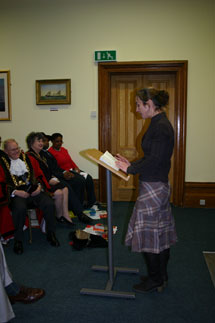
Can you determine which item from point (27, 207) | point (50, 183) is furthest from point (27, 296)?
point (50, 183)

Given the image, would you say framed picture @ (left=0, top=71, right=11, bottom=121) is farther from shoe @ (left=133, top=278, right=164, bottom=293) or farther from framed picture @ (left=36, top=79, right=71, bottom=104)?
shoe @ (left=133, top=278, right=164, bottom=293)

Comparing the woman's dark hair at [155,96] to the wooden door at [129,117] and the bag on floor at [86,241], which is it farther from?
the wooden door at [129,117]

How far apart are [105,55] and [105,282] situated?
11.3 ft

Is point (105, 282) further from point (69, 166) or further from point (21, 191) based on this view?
point (69, 166)

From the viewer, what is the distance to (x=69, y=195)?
3.70 m

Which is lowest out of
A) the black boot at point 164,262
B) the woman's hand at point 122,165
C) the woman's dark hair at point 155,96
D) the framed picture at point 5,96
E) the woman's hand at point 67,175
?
the black boot at point 164,262

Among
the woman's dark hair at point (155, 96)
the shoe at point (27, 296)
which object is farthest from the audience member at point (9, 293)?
the woman's dark hair at point (155, 96)

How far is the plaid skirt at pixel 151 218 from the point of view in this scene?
1.87m

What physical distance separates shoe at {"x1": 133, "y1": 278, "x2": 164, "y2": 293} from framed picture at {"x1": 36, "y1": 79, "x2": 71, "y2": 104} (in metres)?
3.23

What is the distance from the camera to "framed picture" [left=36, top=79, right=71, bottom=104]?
4.48 metres

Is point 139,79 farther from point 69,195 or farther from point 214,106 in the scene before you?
point 69,195

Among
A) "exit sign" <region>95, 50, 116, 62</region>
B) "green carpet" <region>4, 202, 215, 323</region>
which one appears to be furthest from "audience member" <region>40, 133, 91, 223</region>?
"exit sign" <region>95, 50, 116, 62</region>

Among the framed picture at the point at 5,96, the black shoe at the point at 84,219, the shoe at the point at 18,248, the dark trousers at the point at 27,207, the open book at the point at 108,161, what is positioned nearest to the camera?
the open book at the point at 108,161

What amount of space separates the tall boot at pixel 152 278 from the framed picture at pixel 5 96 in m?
3.69
